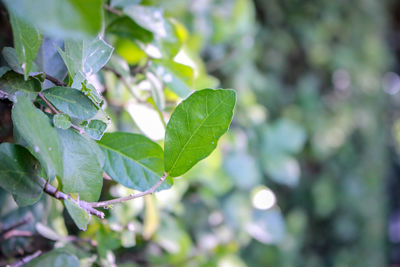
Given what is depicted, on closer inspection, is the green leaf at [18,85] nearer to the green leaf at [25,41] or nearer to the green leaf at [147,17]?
the green leaf at [25,41]

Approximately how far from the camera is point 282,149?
1.17 m

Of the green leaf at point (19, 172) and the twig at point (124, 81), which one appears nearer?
the green leaf at point (19, 172)

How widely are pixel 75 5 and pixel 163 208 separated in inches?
22.5

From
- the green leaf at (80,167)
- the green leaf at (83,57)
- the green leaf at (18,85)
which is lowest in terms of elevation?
the green leaf at (80,167)

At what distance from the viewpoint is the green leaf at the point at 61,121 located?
0.28m

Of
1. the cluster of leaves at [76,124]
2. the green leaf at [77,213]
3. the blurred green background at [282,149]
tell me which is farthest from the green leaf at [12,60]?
the blurred green background at [282,149]

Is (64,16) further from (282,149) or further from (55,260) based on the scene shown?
(282,149)

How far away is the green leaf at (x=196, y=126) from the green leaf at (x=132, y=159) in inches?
1.6

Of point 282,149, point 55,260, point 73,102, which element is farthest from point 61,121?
point 282,149

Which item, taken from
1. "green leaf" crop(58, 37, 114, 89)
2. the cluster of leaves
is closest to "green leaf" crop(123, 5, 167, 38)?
the cluster of leaves

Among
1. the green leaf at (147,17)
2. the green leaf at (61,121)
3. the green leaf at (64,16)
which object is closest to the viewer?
→ the green leaf at (64,16)

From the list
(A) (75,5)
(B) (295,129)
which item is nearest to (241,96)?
(B) (295,129)

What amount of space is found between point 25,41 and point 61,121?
63 millimetres

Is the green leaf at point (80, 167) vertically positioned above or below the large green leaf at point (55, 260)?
above
